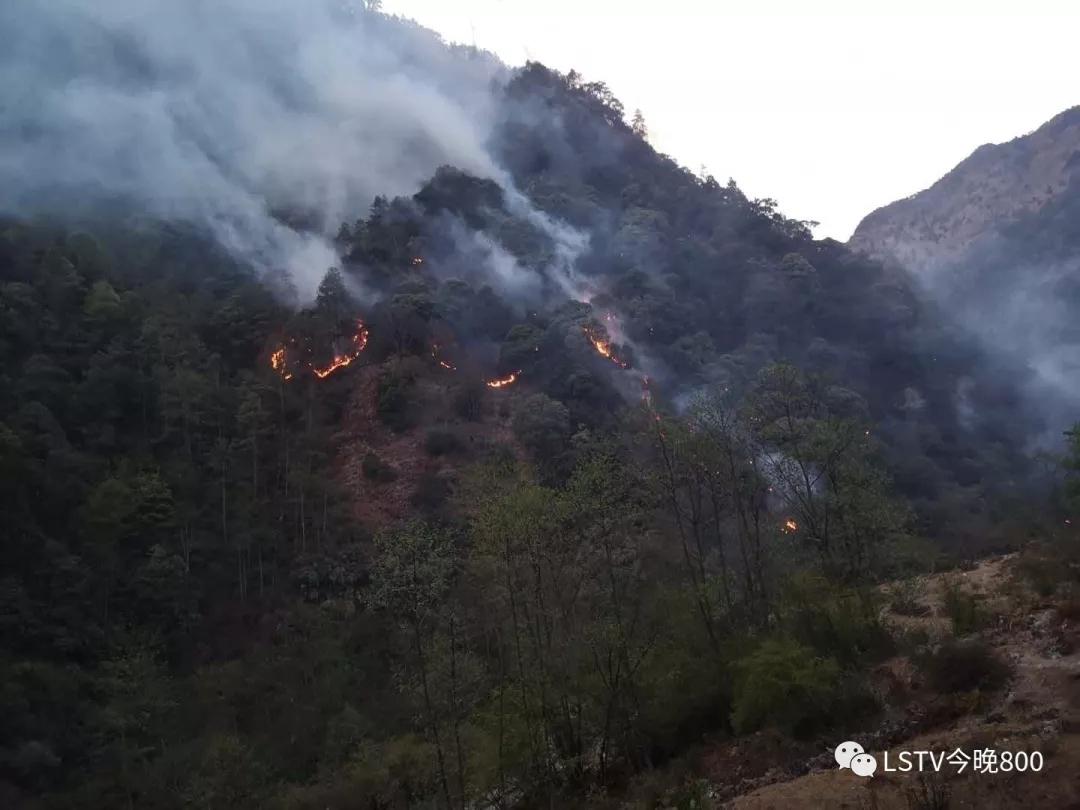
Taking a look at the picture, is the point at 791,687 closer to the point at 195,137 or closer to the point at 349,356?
the point at 349,356

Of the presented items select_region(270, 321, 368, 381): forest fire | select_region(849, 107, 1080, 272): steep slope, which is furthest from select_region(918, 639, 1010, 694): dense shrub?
select_region(849, 107, 1080, 272): steep slope

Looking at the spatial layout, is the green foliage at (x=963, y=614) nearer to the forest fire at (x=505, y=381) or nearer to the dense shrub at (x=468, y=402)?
the dense shrub at (x=468, y=402)

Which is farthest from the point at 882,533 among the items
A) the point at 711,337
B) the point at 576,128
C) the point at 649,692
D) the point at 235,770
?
the point at 576,128

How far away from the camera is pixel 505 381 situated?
5806 centimetres

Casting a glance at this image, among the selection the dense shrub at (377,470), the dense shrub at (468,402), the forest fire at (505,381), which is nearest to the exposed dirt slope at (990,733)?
the dense shrub at (377,470)

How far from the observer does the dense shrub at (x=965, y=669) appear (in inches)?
608

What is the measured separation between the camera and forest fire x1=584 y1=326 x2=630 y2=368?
2351 inches

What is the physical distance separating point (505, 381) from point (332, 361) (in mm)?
13333

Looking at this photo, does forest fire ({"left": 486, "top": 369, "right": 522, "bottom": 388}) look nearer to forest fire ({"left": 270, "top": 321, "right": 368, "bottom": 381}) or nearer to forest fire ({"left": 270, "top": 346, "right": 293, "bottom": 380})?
forest fire ({"left": 270, "top": 321, "right": 368, "bottom": 381})

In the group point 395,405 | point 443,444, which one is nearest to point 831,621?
point 443,444

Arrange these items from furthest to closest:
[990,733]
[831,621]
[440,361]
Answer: [440,361] → [831,621] → [990,733]

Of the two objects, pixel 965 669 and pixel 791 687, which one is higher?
pixel 791 687

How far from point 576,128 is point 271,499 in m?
72.2

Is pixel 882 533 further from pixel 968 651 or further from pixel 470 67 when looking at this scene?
pixel 470 67
